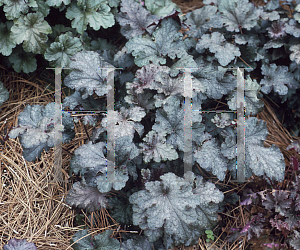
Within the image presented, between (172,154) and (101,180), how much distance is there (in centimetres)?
42

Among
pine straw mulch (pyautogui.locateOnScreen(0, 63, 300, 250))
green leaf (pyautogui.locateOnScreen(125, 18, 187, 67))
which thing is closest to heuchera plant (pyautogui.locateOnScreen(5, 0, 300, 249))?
green leaf (pyautogui.locateOnScreen(125, 18, 187, 67))

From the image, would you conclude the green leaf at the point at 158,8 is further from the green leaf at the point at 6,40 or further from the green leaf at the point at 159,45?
the green leaf at the point at 6,40

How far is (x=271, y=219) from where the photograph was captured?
1.83 meters

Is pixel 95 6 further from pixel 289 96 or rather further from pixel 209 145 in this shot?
pixel 289 96

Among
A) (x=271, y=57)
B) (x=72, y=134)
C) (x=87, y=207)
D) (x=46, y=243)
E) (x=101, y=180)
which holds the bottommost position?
(x=46, y=243)

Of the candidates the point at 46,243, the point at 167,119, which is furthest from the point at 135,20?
the point at 46,243

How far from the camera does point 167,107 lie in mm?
1741

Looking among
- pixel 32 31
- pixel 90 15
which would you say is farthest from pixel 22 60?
pixel 90 15

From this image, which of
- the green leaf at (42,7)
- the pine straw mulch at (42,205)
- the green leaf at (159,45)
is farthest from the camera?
the green leaf at (42,7)

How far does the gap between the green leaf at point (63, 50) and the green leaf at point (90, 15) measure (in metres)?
0.09

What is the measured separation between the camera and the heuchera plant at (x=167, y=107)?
1601 mm

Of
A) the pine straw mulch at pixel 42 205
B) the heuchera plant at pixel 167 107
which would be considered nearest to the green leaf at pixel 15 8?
the heuchera plant at pixel 167 107

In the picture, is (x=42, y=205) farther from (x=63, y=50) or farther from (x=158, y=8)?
(x=158, y=8)

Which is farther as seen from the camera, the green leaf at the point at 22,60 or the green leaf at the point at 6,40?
the green leaf at the point at 22,60
